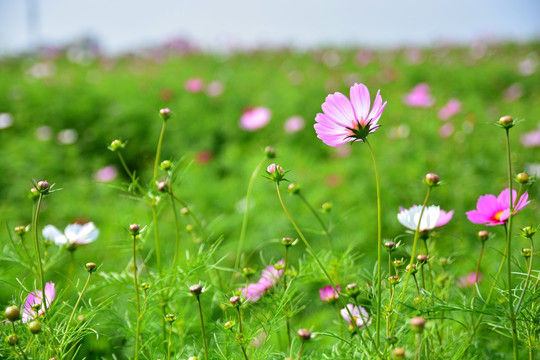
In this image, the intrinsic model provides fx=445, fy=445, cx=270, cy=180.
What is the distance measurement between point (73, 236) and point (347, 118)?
1.31ft

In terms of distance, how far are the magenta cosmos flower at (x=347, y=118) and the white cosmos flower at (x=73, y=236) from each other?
13.5 inches

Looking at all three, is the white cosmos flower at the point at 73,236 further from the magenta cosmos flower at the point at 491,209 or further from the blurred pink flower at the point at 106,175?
the blurred pink flower at the point at 106,175

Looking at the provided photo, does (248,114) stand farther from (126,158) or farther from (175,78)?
(175,78)

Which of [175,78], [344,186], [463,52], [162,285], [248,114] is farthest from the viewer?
[463,52]

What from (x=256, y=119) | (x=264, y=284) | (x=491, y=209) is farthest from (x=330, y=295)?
(x=256, y=119)

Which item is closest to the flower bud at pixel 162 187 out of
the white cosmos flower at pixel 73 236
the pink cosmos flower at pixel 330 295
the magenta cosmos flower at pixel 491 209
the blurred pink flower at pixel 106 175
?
the white cosmos flower at pixel 73 236

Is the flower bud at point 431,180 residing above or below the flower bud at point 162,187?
above

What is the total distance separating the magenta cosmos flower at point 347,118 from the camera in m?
0.45

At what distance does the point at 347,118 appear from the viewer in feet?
1.53

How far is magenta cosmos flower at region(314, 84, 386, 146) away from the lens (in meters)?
0.45

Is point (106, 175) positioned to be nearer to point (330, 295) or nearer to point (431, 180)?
point (330, 295)

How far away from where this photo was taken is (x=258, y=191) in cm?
189

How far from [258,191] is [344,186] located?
37cm


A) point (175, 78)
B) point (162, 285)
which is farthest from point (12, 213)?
point (175, 78)
